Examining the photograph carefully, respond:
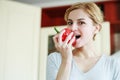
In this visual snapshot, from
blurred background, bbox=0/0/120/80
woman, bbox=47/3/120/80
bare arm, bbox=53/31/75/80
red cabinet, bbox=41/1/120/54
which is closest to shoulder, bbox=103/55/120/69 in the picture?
woman, bbox=47/3/120/80

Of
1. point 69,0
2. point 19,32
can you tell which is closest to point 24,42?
point 19,32

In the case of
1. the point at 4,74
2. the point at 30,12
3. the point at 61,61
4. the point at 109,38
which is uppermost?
the point at 30,12

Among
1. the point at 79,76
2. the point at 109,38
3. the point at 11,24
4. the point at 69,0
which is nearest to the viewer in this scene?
the point at 79,76

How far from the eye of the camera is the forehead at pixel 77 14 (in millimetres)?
867

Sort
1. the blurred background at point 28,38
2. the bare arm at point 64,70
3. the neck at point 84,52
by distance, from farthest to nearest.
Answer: the blurred background at point 28,38
the neck at point 84,52
the bare arm at point 64,70

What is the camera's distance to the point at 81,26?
89 cm

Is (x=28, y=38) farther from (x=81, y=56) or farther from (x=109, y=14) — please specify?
(x=81, y=56)

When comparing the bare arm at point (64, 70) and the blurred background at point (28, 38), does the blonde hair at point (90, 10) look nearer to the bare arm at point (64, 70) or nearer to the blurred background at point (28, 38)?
the bare arm at point (64, 70)

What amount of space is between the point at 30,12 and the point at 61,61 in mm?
1116

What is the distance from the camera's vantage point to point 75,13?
34.2 inches

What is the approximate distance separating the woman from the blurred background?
82cm

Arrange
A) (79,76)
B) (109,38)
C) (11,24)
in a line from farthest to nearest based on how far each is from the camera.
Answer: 1. (11,24)
2. (109,38)
3. (79,76)

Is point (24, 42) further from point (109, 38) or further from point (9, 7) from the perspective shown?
point (109, 38)

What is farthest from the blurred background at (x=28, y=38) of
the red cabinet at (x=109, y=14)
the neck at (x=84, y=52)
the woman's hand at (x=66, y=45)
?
the woman's hand at (x=66, y=45)
